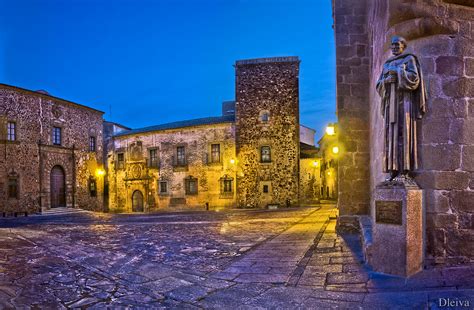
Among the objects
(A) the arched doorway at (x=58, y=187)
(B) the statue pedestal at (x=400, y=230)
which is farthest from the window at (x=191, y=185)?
(B) the statue pedestal at (x=400, y=230)

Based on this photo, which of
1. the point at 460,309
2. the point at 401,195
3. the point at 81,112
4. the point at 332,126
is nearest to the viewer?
the point at 460,309

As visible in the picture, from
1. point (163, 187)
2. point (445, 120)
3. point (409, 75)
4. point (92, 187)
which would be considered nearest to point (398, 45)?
point (409, 75)

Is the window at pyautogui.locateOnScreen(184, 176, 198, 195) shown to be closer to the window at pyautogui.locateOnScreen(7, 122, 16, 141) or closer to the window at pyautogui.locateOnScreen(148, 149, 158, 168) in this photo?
the window at pyautogui.locateOnScreen(148, 149, 158, 168)

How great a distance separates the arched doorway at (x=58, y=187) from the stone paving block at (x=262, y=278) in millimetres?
23598

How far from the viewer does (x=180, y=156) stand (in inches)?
1080

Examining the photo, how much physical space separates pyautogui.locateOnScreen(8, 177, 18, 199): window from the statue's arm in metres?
24.1

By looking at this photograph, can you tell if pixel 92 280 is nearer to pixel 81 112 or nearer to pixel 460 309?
pixel 460 309

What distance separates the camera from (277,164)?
82.1ft

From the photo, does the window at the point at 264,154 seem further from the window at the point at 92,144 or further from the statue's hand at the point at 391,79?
the statue's hand at the point at 391,79

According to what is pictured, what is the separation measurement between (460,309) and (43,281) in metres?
5.24

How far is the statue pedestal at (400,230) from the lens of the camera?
4.42 meters

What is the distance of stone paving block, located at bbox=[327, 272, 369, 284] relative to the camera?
446 centimetres

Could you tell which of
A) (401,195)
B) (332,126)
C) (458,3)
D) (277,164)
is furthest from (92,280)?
(277,164)

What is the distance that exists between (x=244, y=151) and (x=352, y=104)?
1661 centimetres
